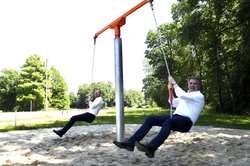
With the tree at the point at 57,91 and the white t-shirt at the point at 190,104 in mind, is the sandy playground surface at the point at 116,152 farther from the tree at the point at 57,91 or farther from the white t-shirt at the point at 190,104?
the tree at the point at 57,91

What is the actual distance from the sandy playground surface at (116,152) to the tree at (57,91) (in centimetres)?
5524

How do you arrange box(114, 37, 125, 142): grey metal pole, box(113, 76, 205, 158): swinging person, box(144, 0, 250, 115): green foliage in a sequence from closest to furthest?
box(113, 76, 205, 158): swinging person, box(114, 37, 125, 142): grey metal pole, box(144, 0, 250, 115): green foliage

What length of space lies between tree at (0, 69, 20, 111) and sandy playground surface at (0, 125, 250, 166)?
60.8 meters

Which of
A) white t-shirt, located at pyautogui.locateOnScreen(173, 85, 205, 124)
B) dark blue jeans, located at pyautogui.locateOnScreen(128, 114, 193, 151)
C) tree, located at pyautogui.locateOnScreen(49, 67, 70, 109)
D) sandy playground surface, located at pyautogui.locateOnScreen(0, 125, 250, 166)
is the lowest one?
sandy playground surface, located at pyautogui.locateOnScreen(0, 125, 250, 166)

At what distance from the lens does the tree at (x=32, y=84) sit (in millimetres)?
52469

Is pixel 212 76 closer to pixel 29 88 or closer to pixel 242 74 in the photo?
pixel 242 74

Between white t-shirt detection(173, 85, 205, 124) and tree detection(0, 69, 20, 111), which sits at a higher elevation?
tree detection(0, 69, 20, 111)

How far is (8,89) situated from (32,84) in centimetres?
1942

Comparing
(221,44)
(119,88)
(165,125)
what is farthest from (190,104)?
(221,44)

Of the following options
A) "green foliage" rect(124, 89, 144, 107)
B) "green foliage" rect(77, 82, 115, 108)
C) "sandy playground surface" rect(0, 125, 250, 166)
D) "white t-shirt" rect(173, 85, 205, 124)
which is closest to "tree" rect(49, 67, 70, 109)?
"green foliage" rect(77, 82, 115, 108)

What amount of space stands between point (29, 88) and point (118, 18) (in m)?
Result: 48.2

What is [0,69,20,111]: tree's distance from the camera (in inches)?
2648

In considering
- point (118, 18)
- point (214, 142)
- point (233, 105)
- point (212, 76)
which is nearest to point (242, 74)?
point (233, 105)

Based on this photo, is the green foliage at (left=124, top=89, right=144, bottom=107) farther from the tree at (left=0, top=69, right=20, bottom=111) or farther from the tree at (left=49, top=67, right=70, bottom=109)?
the tree at (left=49, top=67, right=70, bottom=109)
